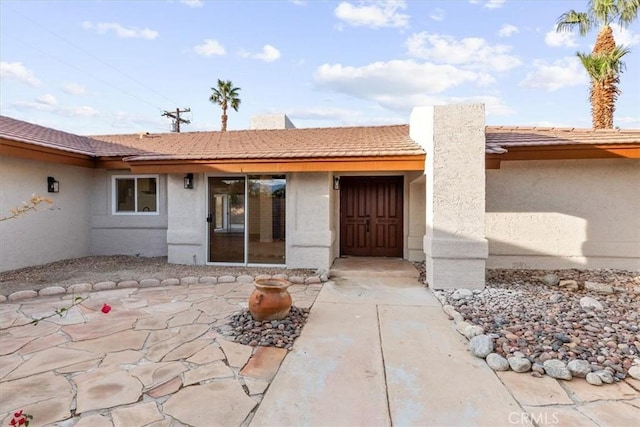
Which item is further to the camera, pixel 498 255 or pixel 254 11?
pixel 254 11

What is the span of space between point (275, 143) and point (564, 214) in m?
8.82

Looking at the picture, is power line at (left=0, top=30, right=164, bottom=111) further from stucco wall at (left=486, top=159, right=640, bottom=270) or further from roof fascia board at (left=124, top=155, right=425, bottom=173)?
stucco wall at (left=486, top=159, right=640, bottom=270)

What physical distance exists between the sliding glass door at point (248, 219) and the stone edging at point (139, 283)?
132 cm

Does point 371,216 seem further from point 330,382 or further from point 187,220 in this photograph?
point 330,382

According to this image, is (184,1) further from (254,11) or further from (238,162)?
(238,162)

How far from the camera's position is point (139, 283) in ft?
25.0

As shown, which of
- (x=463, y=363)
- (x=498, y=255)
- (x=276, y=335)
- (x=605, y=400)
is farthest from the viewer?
(x=498, y=255)

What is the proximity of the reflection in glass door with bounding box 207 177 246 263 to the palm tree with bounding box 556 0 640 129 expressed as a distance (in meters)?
15.7

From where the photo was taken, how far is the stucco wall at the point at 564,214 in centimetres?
870

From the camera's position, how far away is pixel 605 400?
3229 mm

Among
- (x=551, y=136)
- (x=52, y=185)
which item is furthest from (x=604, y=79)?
(x=52, y=185)

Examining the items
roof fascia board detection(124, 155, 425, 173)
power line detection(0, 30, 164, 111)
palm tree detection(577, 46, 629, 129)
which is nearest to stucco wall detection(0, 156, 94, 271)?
roof fascia board detection(124, 155, 425, 173)

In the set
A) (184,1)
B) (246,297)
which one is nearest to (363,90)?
(184,1)

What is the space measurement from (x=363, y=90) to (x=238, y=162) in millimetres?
12310
